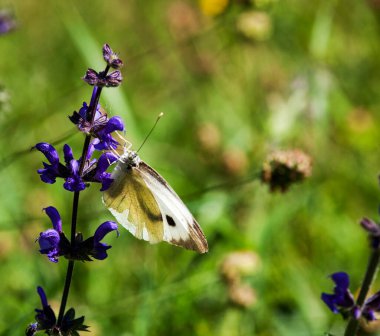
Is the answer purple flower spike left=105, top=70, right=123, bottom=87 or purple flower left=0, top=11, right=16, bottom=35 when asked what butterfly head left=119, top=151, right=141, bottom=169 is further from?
purple flower left=0, top=11, right=16, bottom=35

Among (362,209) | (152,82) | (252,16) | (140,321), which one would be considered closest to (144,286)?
(140,321)

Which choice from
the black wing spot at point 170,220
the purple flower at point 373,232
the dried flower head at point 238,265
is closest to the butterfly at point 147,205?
the black wing spot at point 170,220

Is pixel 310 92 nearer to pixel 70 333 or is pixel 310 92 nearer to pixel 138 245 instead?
pixel 138 245

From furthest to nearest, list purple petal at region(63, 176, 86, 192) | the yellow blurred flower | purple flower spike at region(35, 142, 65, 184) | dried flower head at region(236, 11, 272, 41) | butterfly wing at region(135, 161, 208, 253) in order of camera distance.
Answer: dried flower head at region(236, 11, 272, 41)
the yellow blurred flower
butterfly wing at region(135, 161, 208, 253)
purple flower spike at region(35, 142, 65, 184)
purple petal at region(63, 176, 86, 192)

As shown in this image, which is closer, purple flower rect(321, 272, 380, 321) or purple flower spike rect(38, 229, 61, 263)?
purple flower spike rect(38, 229, 61, 263)

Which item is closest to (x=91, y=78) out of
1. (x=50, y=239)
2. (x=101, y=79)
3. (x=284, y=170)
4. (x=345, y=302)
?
(x=101, y=79)

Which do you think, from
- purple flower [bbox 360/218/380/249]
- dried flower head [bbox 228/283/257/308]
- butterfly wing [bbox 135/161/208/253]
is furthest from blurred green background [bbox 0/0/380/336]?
purple flower [bbox 360/218/380/249]
